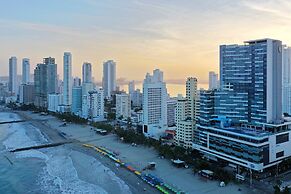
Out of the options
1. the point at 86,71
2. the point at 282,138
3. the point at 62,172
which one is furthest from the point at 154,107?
the point at 86,71

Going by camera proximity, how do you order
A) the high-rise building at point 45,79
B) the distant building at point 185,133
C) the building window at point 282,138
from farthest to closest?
the high-rise building at point 45,79
the distant building at point 185,133
the building window at point 282,138

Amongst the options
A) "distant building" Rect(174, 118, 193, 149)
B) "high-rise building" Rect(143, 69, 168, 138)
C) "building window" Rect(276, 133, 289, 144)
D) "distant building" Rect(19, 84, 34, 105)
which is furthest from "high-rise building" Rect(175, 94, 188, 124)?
"distant building" Rect(19, 84, 34, 105)

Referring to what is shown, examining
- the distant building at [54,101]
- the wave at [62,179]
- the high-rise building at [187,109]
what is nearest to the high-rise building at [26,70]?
the distant building at [54,101]

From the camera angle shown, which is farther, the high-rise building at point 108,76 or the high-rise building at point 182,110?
the high-rise building at point 108,76

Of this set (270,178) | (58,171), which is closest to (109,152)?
(58,171)

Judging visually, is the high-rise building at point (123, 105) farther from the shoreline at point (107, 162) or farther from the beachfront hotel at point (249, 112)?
the beachfront hotel at point (249, 112)

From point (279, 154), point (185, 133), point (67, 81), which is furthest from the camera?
point (67, 81)

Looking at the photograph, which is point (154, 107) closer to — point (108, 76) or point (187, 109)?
point (187, 109)

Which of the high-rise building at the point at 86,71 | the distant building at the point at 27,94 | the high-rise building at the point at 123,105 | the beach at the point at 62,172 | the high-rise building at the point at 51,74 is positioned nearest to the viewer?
the beach at the point at 62,172
